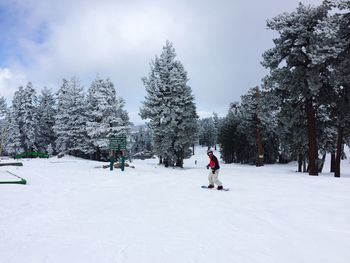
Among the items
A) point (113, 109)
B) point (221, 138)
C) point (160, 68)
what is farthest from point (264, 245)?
point (221, 138)

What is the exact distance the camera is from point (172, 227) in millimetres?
7320

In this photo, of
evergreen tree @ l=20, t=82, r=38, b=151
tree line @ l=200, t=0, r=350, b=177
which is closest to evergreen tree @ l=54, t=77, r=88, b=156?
evergreen tree @ l=20, t=82, r=38, b=151

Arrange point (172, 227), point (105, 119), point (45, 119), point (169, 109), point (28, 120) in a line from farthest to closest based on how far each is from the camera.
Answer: point (45, 119), point (28, 120), point (105, 119), point (169, 109), point (172, 227)

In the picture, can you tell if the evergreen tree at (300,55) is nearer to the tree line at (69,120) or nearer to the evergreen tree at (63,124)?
the tree line at (69,120)

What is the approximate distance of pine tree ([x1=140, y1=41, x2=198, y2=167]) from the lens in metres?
34.3

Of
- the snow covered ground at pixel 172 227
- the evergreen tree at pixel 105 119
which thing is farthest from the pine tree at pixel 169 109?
the snow covered ground at pixel 172 227

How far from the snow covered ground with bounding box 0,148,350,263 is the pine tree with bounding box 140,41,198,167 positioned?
21.8 m

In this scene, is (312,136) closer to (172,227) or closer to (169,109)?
(169,109)

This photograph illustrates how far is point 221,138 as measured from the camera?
71938mm

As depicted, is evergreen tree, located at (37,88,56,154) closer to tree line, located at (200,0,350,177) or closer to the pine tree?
the pine tree

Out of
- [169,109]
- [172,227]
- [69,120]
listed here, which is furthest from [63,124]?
[172,227]

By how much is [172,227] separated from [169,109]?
91.0 feet

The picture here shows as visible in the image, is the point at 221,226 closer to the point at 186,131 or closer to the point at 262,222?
the point at 262,222

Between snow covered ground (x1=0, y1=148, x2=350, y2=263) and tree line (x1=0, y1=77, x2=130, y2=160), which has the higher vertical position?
tree line (x1=0, y1=77, x2=130, y2=160)
